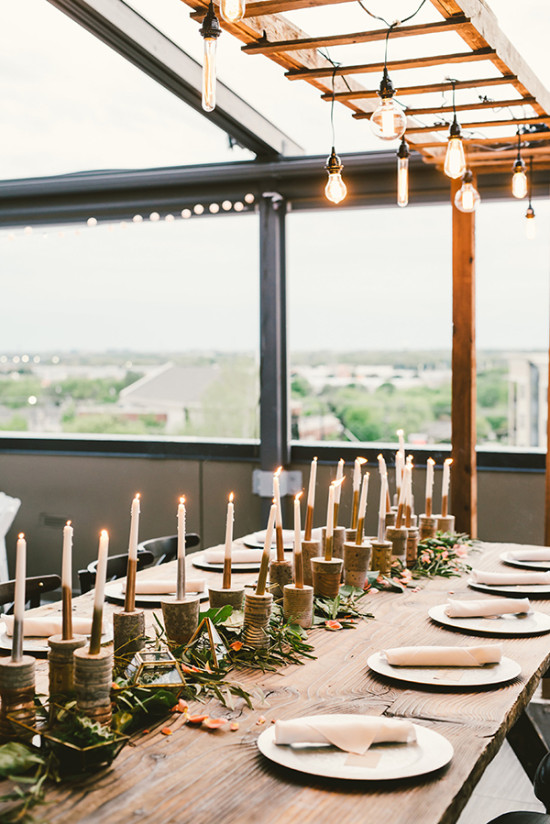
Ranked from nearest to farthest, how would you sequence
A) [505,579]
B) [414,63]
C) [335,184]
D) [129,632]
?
[129,632], [414,63], [335,184], [505,579]

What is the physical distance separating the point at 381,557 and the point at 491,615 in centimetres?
55

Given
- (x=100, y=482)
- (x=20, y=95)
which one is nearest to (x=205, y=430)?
(x=100, y=482)

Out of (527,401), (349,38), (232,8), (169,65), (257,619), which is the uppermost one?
(169,65)

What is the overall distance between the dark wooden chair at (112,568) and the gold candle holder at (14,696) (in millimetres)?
1438

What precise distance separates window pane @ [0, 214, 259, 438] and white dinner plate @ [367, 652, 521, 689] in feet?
12.4

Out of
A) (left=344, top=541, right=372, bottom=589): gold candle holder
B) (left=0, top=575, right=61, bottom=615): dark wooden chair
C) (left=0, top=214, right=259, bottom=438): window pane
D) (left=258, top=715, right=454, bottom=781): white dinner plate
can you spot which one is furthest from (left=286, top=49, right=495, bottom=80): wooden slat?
(left=0, top=214, right=259, bottom=438): window pane

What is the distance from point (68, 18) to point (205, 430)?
105 inches

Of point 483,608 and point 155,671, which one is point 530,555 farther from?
point 155,671

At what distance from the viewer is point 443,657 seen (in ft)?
5.98

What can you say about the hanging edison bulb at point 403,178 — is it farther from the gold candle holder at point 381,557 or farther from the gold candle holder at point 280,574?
the gold candle holder at point 280,574

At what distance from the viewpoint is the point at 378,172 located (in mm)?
5039

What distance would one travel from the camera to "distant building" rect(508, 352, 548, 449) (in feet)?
16.3

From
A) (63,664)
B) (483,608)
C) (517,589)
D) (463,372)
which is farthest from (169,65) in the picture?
(63,664)

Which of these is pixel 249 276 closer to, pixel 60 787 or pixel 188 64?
pixel 188 64
